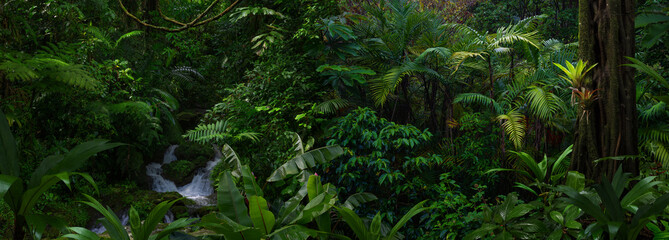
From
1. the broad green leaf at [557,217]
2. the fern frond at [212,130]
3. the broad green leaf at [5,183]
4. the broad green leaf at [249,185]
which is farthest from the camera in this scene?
the fern frond at [212,130]

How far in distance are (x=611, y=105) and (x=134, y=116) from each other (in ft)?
21.1

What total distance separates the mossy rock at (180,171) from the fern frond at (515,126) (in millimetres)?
5652

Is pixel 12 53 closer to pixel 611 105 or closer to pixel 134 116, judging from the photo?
pixel 134 116

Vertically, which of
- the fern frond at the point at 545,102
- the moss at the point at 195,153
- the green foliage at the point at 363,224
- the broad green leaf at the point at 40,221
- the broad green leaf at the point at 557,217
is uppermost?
the fern frond at the point at 545,102

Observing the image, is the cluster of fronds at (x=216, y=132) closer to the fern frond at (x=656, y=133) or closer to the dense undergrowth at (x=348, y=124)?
the dense undergrowth at (x=348, y=124)

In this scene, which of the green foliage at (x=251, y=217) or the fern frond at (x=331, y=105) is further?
the fern frond at (x=331, y=105)

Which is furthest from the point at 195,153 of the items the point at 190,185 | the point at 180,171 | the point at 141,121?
the point at 141,121

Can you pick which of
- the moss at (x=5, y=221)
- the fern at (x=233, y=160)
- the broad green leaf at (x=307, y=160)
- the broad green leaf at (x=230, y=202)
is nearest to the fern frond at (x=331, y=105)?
the broad green leaf at (x=307, y=160)

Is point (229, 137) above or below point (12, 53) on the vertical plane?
below

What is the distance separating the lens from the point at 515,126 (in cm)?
453

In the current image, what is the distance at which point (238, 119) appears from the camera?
6.02 m

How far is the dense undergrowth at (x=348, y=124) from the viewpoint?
3459mm

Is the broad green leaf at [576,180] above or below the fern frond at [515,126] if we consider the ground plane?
below

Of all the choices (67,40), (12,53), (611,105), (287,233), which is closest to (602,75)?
(611,105)
